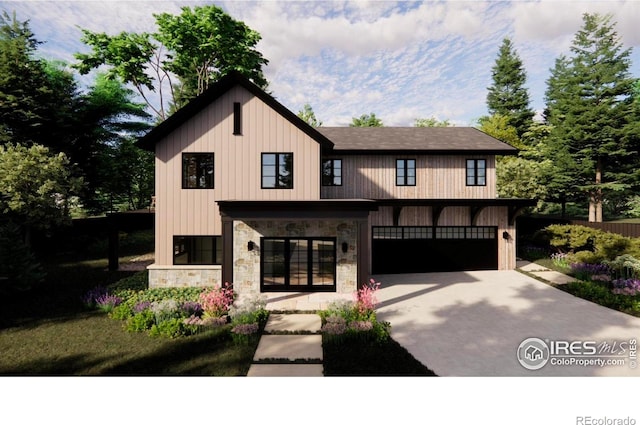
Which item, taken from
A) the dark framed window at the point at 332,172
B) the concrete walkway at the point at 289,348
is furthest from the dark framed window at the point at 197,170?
the concrete walkway at the point at 289,348

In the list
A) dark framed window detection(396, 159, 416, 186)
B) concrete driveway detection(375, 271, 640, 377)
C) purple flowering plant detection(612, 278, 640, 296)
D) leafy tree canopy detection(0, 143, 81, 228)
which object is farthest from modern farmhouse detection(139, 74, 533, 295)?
purple flowering plant detection(612, 278, 640, 296)

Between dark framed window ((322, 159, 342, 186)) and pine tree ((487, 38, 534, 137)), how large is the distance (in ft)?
115

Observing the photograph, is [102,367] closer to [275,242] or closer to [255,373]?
[255,373]

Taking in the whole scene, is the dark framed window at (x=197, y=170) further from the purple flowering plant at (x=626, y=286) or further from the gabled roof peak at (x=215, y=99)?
the purple flowering plant at (x=626, y=286)

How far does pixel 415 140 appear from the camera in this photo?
16734 millimetres

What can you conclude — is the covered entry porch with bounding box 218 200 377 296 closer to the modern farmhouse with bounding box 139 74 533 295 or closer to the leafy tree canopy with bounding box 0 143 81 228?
the modern farmhouse with bounding box 139 74 533 295

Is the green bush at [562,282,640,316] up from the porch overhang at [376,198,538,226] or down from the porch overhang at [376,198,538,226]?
down

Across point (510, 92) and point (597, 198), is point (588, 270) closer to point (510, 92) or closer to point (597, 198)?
point (597, 198)

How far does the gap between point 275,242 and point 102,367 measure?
6349 millimetres

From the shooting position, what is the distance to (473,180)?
15.7m

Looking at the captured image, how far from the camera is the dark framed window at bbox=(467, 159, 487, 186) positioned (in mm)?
15695

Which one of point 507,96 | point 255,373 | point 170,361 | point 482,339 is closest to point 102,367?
point 170,361

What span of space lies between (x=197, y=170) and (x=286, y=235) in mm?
4670

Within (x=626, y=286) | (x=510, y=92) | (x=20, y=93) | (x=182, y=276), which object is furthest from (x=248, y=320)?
(x=510, y=92)
